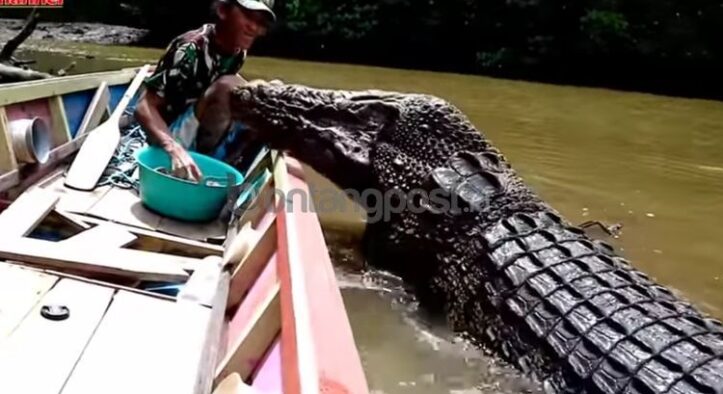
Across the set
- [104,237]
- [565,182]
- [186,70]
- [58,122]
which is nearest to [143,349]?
[104,237]

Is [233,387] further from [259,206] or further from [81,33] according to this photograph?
[81,33]

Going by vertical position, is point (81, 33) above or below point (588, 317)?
below

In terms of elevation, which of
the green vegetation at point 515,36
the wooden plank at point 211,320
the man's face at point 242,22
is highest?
the man's face at point 242,22

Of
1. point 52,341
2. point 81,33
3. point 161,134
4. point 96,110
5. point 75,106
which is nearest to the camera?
point 52,341

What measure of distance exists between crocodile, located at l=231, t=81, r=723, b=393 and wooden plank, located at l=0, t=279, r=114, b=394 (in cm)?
154

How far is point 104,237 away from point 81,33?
1628cm

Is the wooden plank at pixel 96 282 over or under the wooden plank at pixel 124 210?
over

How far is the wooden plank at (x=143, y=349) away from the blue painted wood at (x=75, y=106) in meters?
2.08

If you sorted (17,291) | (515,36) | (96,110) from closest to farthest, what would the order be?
(17,291), (96,110), (515,36)

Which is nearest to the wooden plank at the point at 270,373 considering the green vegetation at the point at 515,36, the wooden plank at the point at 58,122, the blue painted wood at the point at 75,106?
the wooden plank at the point at 58,122

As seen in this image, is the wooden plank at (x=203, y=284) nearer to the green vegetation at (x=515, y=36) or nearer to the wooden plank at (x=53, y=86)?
the wooden plank at (x=53, y=86)

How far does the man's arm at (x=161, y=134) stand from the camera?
323cm

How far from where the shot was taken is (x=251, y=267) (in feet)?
8.39

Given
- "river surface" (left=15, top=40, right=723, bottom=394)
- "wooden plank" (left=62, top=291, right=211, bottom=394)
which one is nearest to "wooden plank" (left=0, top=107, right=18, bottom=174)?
"wooden plank" (left=62, top=291, right=211, bottom=394)
